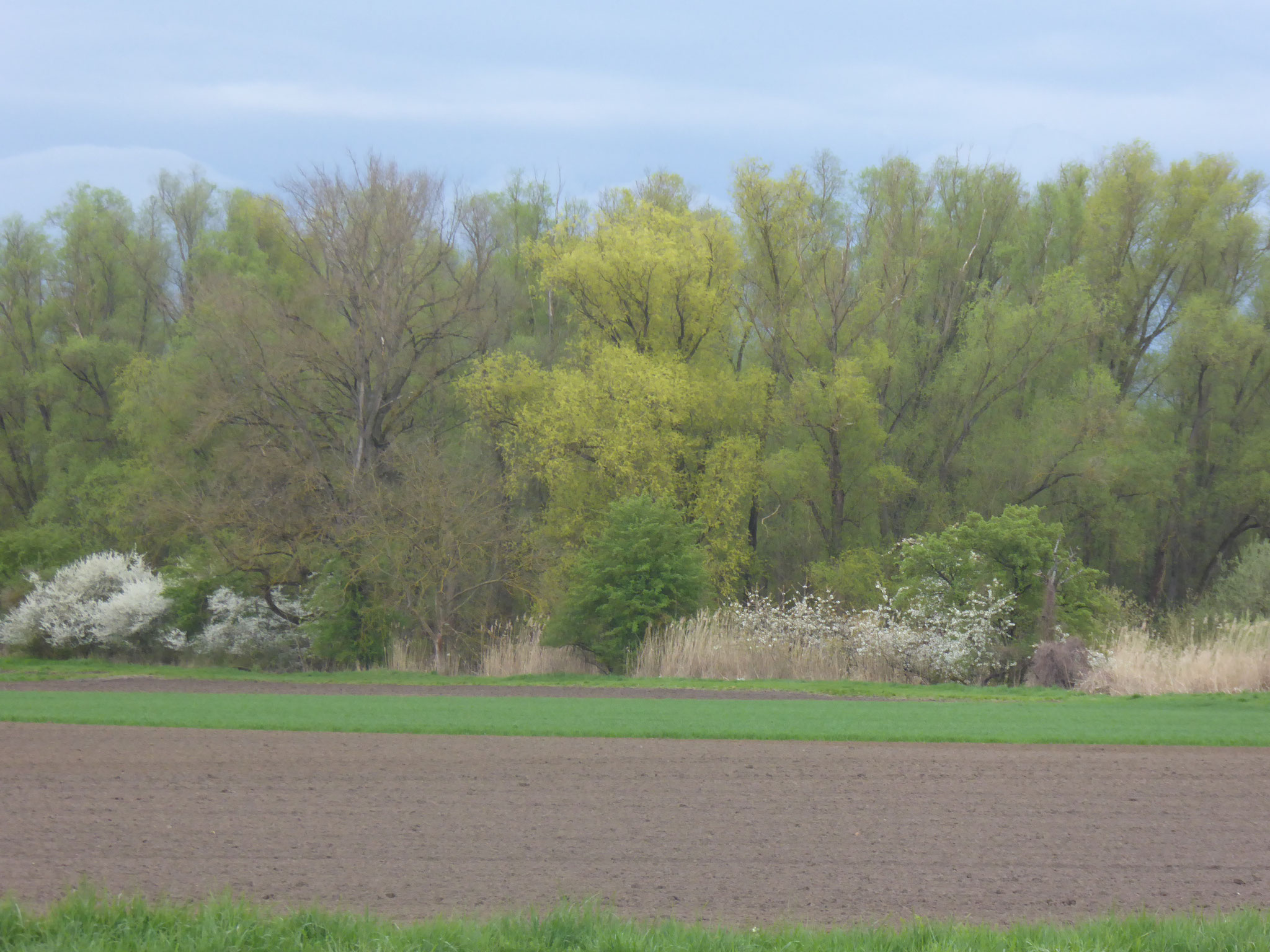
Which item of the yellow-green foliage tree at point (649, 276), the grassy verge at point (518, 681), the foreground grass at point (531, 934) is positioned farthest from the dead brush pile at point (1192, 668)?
the yellow-green foliage tree at point (649, 276)

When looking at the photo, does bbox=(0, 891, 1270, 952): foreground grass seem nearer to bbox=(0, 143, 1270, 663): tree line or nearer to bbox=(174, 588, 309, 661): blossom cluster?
bbox=(0, 143, 1270, 663): tree line

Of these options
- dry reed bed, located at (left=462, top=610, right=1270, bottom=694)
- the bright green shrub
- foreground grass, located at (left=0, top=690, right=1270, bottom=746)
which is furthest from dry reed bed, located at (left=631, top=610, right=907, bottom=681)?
foreground grass, located at (left=0, top=690, right=1270, bottom=746)

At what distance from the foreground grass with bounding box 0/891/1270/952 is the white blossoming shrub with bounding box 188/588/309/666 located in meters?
28.8

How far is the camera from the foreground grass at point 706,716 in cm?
1386

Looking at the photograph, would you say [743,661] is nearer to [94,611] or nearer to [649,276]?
[649,276]

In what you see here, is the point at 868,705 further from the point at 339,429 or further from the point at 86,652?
the point at 86,652

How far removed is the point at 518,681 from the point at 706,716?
9274mm

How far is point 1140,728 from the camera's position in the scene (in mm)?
14492

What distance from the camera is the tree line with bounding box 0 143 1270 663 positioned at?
32469mm

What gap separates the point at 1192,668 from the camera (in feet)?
66.4

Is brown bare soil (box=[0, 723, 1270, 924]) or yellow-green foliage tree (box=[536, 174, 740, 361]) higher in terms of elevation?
yellow-green foliage tree (box=[536, 174, 740, 361])

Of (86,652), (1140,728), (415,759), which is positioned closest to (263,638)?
(86,652)

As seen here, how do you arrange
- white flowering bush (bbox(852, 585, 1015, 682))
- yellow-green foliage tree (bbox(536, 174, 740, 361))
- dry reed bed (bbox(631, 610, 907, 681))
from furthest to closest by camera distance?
yellow-green foliage tree (bbox(536, 174, 740, 361))
dry reed bed (bbox(631, 610, 907, 681))
white flowering bush (bbox(852, 585, 1015, 682))

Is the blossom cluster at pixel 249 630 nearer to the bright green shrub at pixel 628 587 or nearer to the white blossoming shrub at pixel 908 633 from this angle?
the bright green shrub at pixel 628 587
